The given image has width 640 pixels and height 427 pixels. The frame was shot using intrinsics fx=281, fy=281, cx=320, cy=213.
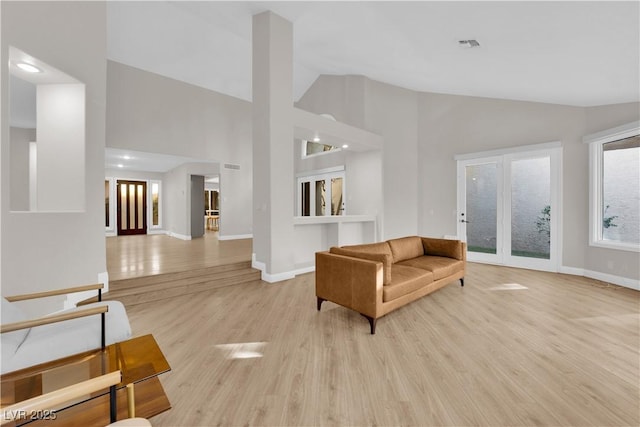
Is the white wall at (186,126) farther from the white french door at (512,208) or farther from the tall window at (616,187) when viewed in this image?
the tall window at (616,187)

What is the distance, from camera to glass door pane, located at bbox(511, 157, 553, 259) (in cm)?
536

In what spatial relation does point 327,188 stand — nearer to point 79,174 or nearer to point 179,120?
point 179,120

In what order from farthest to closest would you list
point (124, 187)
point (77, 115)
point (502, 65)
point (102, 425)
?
point (124, 187) → point (502, 65) → point (77, 115) → point (102, 425)

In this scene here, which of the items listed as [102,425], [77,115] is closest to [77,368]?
[102,425]

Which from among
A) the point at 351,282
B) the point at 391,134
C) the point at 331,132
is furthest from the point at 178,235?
the point at 351,282

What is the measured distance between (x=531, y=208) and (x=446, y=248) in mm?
2476

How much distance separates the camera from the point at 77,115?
10.9 feet

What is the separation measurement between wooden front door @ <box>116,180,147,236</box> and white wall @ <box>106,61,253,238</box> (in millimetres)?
1469

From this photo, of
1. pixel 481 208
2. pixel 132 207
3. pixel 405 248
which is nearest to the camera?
pixel 405 248

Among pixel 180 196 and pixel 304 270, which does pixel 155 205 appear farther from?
pixel 304 270

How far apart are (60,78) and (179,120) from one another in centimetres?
380

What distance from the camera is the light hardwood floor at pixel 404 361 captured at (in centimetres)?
171

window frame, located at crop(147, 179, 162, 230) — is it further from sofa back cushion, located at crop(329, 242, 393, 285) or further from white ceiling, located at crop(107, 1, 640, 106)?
sofa back cushion, located at crop(329, 242, 393, 285)

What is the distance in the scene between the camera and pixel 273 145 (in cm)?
456
